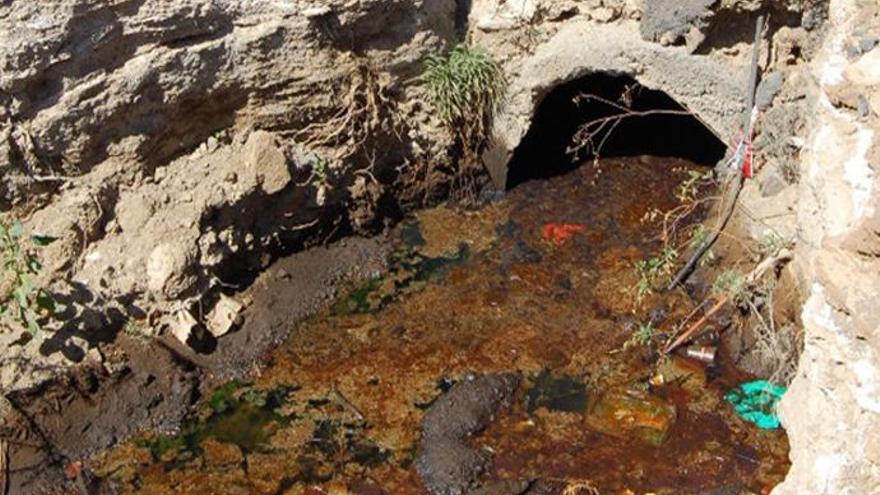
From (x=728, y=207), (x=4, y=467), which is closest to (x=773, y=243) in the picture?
(x=728, y=207)

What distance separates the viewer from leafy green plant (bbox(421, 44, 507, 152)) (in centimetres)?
757

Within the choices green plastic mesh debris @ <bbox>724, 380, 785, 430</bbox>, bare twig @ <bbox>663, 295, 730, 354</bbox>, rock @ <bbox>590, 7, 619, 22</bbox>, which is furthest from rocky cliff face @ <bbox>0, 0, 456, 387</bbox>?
green plastic mesh debris @ <bbox>724, 380, 785, 430</bbox>

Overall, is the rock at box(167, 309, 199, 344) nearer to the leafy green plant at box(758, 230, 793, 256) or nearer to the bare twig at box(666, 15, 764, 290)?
the bare twig at box(666, 15, 764, 290)

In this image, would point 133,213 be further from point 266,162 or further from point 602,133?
point 602,133

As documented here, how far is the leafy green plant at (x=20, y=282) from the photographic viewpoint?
6.23 meters

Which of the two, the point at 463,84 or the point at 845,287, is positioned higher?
the point at 845,287

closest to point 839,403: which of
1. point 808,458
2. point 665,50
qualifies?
point 808,458

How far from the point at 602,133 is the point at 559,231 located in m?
1.20

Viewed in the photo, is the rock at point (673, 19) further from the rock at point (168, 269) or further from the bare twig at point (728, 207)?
the rock at point (168, 269)

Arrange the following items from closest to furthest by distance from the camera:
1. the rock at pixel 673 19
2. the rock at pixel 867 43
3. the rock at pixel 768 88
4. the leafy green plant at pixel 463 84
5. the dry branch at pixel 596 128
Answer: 1. the rock at pixel 867 43
2. the rock at pixel 673 19
3. the rock at pixel 768 88
4. the leafy green plant at pixel 463 84
5. the dry branch at pixel 596 128

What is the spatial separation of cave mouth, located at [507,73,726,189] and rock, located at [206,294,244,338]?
90.4 inches

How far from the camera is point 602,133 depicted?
8.61m

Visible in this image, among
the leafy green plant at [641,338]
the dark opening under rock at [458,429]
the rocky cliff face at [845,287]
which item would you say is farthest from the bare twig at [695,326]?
the rocky cliff face at [845,287]

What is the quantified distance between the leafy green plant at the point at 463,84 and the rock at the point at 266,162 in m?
1.17
